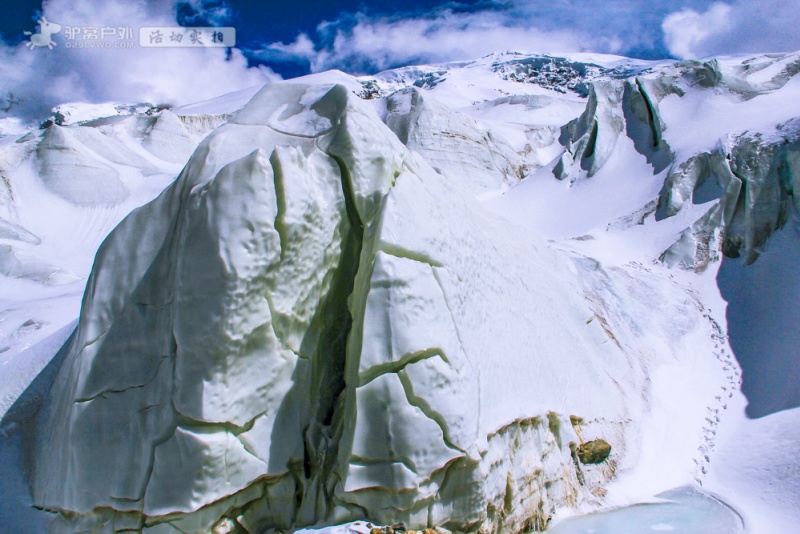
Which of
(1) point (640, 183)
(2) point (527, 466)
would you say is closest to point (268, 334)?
(2) point (527, 466)

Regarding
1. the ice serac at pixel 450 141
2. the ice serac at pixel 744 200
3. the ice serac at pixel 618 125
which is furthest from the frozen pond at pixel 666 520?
the ice serac at pixel 450 141

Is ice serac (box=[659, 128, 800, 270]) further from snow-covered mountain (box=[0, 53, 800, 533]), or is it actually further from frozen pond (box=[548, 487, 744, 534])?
frozen pond (box=[548, 487, 744, 534])

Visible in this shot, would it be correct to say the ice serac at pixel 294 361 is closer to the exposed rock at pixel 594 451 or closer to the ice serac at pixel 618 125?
the exposed rock at pixel 594 451

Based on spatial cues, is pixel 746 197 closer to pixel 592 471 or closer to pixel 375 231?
pixel 592 471

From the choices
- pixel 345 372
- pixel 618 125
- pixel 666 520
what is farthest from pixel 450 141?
pixel 345 372

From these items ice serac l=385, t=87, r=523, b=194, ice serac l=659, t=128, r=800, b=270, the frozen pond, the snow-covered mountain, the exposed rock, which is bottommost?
the frozen pond

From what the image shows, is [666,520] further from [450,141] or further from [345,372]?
[450,141]

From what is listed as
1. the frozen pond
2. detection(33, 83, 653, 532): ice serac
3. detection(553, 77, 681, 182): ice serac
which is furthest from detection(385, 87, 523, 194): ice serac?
detection(33, 83, 653, 532): ice serac
